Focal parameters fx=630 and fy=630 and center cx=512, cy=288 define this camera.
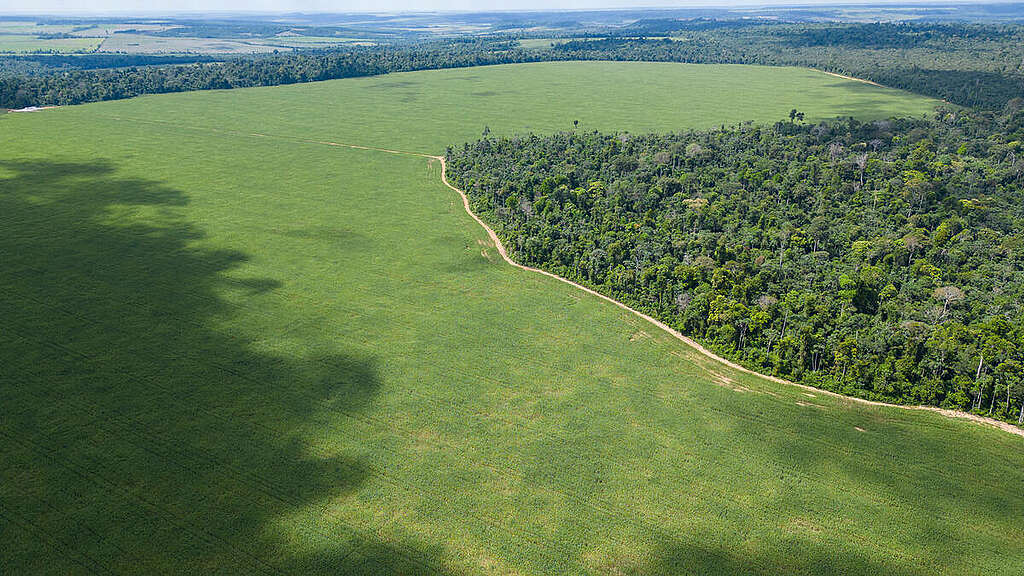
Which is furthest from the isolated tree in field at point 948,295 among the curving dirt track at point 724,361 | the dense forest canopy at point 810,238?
the curving dirt track at point 724,361

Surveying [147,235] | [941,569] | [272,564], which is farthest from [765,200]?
[147,235]

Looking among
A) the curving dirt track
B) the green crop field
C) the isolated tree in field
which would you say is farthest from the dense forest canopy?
the green crop field

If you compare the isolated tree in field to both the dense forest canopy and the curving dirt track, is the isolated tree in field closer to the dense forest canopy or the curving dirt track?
the dense forest canopy

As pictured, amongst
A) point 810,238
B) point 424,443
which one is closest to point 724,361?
point 810,238

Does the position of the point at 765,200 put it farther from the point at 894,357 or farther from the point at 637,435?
the point at 637,435

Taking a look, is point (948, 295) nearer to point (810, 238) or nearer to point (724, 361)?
point (810, 238)

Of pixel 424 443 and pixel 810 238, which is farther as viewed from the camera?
pixel 810 238
